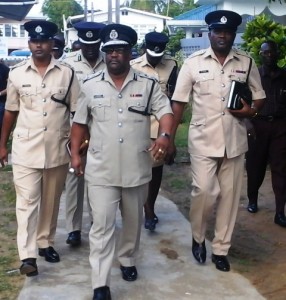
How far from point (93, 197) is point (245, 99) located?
1.43m

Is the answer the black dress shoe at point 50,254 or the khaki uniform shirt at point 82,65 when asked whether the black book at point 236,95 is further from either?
the black dress shoe at point 50,254

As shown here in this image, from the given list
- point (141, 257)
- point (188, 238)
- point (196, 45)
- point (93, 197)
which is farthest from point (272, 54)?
point (196, 45)

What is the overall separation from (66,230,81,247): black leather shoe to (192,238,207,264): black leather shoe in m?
1.08

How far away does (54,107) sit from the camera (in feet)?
16.9

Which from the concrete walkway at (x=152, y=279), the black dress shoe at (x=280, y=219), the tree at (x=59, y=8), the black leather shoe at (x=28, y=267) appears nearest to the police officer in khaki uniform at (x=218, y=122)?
the concrete walkway at (x=152, y=279)

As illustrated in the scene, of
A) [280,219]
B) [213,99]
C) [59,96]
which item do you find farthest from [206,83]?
[280,219]

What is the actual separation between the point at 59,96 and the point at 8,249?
1.57 meters

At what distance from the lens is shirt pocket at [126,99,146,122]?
15.1ft

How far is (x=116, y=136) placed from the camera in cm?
458

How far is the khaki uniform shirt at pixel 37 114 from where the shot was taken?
5.09 metres

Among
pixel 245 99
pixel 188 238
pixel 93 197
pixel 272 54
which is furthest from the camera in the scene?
pixel 272 54

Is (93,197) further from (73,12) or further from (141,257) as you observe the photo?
(73,12)

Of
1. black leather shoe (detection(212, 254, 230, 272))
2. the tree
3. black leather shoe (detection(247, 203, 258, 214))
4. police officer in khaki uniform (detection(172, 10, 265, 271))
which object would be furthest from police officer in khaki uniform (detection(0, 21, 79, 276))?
the tree

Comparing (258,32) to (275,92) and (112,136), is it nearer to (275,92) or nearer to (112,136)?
(275,92)
